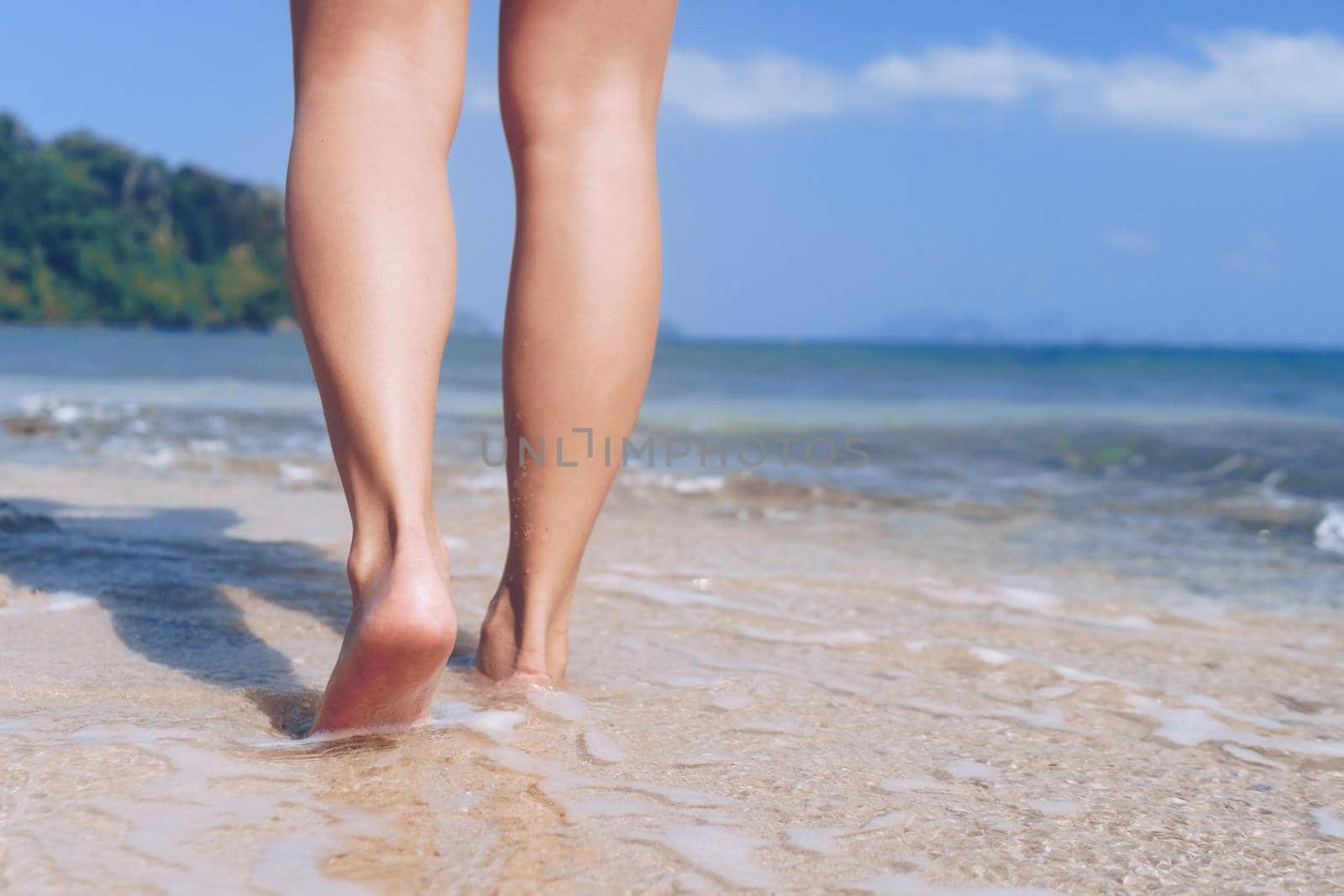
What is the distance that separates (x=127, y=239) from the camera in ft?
139

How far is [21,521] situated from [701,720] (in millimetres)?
1142

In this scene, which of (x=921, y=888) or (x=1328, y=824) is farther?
(x=1328, y=824)

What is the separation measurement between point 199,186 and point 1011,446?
48.5 m

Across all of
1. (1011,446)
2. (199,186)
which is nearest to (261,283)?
(199,186)

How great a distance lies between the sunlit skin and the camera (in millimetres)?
806

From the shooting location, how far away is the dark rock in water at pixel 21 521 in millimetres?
1564

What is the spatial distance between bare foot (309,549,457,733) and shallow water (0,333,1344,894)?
0.02 metres

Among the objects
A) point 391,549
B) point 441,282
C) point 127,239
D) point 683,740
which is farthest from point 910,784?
point 127,239

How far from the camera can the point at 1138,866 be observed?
67 centimetres

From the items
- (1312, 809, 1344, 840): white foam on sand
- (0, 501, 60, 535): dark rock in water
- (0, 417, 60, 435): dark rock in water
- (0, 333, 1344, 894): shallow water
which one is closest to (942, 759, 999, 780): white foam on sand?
(0, 333, 1344, 894): shallow water

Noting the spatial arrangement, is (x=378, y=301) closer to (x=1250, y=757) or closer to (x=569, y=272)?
(x=569, y=272)

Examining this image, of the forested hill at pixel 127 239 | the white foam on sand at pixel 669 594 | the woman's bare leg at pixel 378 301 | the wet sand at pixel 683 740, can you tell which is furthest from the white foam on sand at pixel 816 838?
the forested hill at pixel 127 239

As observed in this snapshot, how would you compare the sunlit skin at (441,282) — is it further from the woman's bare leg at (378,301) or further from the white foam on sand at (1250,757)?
the white foam on sand at (1250,757)

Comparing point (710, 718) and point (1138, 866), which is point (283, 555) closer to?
point (710, 718)
